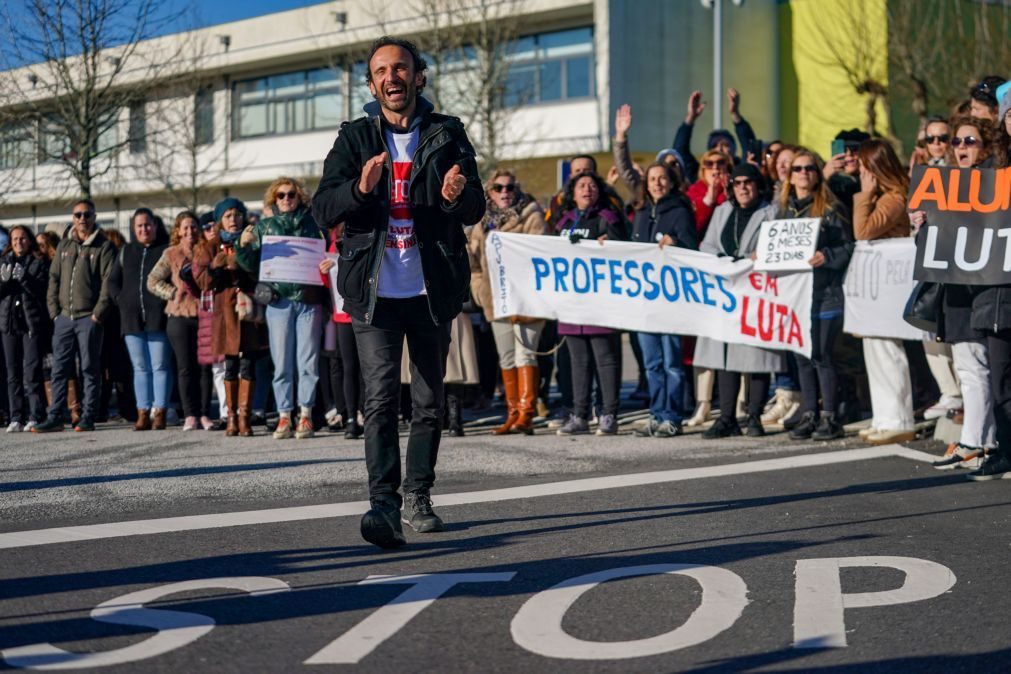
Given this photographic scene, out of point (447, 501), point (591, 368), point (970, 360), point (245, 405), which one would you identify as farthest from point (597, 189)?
point (447, 501)

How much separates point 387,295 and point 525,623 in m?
2.08

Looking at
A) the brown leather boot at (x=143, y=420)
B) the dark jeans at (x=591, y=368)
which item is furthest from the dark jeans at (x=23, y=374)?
the dark jeans at (x=591, y=368)

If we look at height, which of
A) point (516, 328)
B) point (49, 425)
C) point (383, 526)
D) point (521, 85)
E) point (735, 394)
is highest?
point (521, 85)

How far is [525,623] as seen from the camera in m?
4.78

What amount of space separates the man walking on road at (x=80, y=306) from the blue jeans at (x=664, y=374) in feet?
16.5

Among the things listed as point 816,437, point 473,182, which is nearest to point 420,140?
point 473,182

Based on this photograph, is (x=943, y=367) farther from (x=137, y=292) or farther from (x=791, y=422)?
(x=137, y=292)

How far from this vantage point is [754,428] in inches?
429

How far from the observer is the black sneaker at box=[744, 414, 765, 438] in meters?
10.9

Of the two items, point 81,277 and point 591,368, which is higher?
point 81,277

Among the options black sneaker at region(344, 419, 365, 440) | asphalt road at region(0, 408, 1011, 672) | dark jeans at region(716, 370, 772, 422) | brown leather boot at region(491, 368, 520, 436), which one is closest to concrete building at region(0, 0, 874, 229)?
brown leather boot at region(491, 368, 520, 436)

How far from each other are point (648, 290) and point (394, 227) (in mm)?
5480

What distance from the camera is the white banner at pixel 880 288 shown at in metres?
10.3

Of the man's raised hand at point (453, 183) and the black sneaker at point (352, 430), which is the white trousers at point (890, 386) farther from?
the man's raised hand at point (453, 183)
